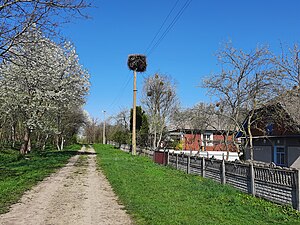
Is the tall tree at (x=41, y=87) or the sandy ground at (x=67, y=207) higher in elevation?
the tall tree at (x=41, y=87)

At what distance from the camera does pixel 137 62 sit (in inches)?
1358

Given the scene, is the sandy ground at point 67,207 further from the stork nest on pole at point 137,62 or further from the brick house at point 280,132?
the stork nest on pole at point 137,62

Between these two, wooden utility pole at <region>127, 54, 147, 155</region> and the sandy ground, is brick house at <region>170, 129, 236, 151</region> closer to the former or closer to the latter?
wooden utility pole at <region>127, 54, 147, 155</region>

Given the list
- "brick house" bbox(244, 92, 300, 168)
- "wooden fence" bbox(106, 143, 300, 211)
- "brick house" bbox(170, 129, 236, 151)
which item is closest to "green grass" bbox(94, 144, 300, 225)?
"wooden fence" bbox(106, 143, 300, 211)

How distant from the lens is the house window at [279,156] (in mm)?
26372

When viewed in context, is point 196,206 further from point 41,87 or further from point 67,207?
point 41,87

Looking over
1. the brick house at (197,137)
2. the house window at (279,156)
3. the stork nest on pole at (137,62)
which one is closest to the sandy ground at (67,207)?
the house window at (279,156)

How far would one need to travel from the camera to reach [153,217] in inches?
285

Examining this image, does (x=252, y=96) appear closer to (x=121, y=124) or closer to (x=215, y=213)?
(x=215, y=213)

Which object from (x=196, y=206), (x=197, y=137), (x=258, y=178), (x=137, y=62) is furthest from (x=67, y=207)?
(x=197, y=137)

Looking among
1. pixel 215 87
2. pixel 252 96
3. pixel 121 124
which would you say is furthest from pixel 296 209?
pixel 121 124

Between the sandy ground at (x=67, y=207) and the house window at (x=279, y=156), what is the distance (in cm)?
1809

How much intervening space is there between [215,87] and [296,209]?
11.7 metres

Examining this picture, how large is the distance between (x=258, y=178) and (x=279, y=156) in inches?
714
